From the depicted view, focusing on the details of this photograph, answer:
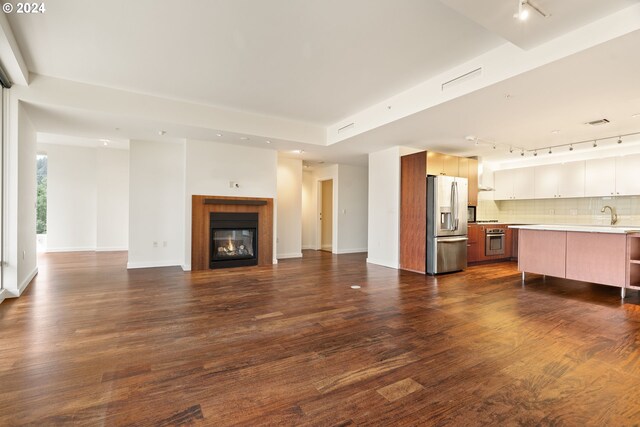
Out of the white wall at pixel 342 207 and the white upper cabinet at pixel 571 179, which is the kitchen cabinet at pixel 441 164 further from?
the white wall at pixel 342 207

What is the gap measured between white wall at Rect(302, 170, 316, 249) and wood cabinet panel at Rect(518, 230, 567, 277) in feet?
18.2

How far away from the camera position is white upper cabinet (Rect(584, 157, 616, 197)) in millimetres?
6121

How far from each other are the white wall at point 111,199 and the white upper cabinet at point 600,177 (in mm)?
11507

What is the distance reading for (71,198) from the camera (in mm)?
8430

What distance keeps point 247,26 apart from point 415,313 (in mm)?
3412

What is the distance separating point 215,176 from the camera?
20.0 ft

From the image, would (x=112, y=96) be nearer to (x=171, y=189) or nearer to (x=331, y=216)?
(x=171, y=189)

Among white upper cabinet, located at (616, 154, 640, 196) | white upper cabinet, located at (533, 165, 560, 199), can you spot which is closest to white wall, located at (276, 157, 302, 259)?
white upper cabinet, located at (533, 165, 560, 199)

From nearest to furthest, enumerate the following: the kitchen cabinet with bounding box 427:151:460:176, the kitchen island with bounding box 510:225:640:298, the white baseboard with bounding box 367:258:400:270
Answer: the kitchen island with bounding box 510:225:640:298
the kitchen cabinet with bounding box 427:151:460:176
the white baseboard with bounding box 367:258:400:270

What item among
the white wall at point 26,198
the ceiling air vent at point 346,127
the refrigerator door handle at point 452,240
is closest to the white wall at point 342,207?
the ceiling air vent at point 346,127

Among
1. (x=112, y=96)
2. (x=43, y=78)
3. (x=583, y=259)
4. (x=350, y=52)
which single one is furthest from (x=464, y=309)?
(x=43, y=78)

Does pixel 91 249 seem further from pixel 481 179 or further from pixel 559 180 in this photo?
pixel 559 180

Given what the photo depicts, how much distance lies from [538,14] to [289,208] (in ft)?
20.0

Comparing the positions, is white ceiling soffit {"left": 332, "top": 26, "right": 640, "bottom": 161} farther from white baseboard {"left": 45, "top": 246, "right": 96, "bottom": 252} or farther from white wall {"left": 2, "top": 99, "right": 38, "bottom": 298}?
white baseboard {"left": 45, "top": 246, "right": 96, "bottom": 252}
